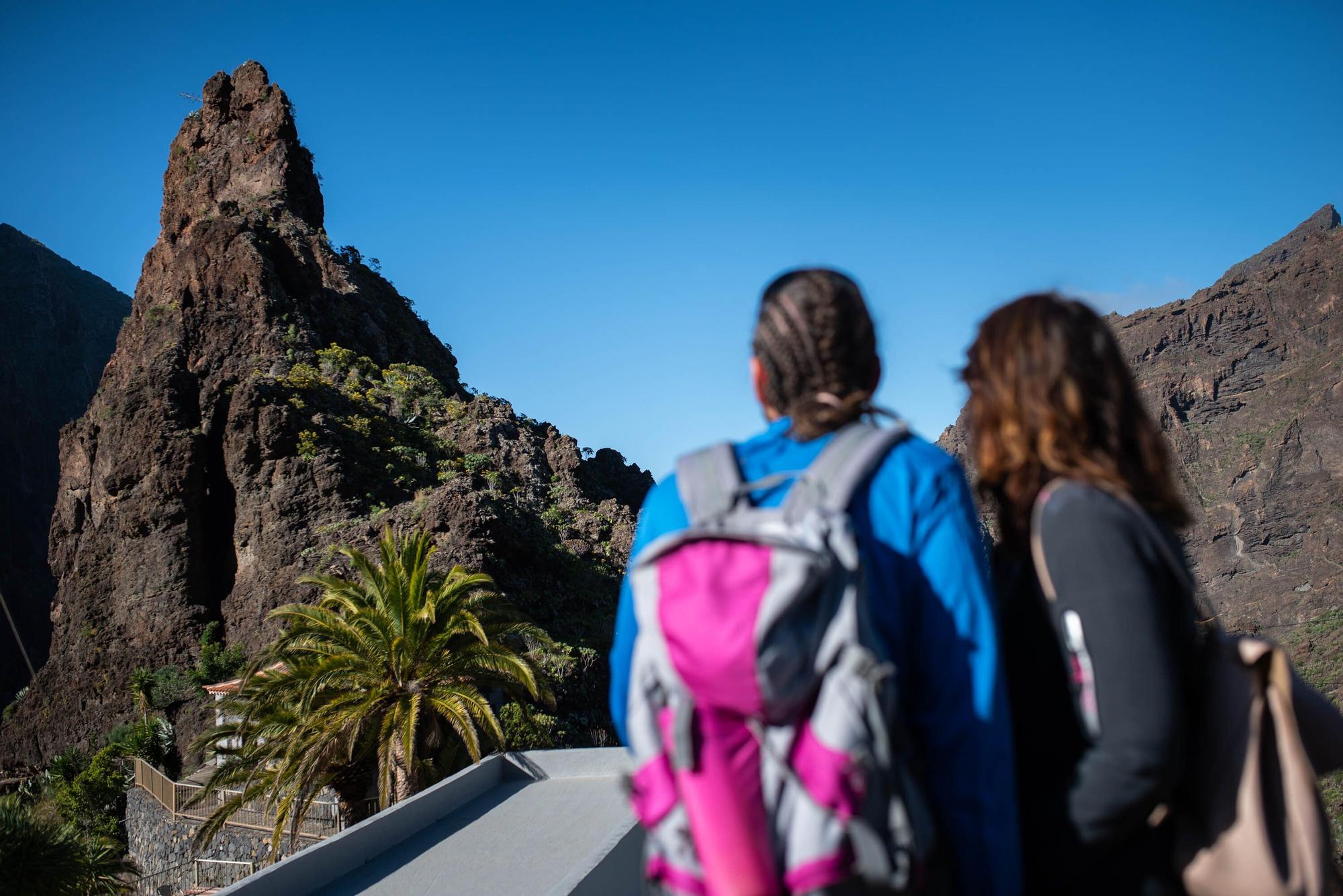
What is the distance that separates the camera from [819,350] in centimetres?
161

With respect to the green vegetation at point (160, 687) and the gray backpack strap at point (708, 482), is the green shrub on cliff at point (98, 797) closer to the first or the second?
the green vegetation at point (160, 687)

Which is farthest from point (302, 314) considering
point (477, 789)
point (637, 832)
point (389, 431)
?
point (637, 832)

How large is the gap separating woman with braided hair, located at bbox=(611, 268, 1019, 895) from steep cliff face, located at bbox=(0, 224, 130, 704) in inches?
3063

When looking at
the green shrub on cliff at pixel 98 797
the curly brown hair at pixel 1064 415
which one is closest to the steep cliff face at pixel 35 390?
the green shrub on cliff at pixel 98 797

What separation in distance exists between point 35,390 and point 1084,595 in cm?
10721

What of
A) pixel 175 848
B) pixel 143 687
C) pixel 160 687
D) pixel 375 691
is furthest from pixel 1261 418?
pixel 375 691

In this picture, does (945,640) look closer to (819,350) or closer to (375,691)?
(819,350)

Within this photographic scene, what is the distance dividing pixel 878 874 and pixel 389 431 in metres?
34.1

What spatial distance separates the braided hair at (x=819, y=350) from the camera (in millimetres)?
1592

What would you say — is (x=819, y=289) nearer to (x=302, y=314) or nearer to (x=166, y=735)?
(x=166, y=735)

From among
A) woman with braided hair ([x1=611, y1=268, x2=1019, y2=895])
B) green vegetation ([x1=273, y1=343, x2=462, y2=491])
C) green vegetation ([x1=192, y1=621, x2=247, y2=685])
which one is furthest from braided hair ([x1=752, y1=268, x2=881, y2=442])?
green vegetation ([x1=192, y1=621, x2=247, y2=685])

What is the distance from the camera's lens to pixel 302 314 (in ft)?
127

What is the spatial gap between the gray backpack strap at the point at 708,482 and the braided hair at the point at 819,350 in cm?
15

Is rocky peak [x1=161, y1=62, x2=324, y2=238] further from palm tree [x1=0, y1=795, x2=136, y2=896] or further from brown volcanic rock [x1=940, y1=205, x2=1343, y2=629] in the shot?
brown volcanic rock [x1=940, y1=205, x2=1343, y2=629]
